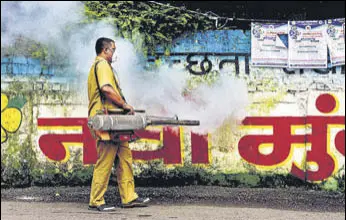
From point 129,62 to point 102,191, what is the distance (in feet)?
6.11

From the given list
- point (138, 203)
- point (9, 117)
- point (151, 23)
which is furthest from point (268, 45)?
point (9, 117)

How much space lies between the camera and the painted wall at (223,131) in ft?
25.0

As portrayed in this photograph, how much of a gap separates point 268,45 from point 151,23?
143 cm

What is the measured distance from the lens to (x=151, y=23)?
25.5 feet

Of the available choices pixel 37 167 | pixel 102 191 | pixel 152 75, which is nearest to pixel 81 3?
pixel 152 75

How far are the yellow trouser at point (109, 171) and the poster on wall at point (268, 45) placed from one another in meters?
2.10

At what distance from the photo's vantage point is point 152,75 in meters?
7.74

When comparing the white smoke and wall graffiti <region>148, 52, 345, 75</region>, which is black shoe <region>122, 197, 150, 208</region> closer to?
the white smoke

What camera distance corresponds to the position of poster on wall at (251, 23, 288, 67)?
303 inches

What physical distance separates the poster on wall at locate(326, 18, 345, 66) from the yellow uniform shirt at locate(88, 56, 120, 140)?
8.96ft

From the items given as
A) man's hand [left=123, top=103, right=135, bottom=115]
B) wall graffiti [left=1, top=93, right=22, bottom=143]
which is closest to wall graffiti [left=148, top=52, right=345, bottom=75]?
man's hand [left=123, top=103, right=135, bottom=115]

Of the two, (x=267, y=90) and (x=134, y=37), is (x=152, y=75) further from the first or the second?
(x=267, y=90)

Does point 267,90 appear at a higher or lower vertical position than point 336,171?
higher

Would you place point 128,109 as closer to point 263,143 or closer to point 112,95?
point 112,95
